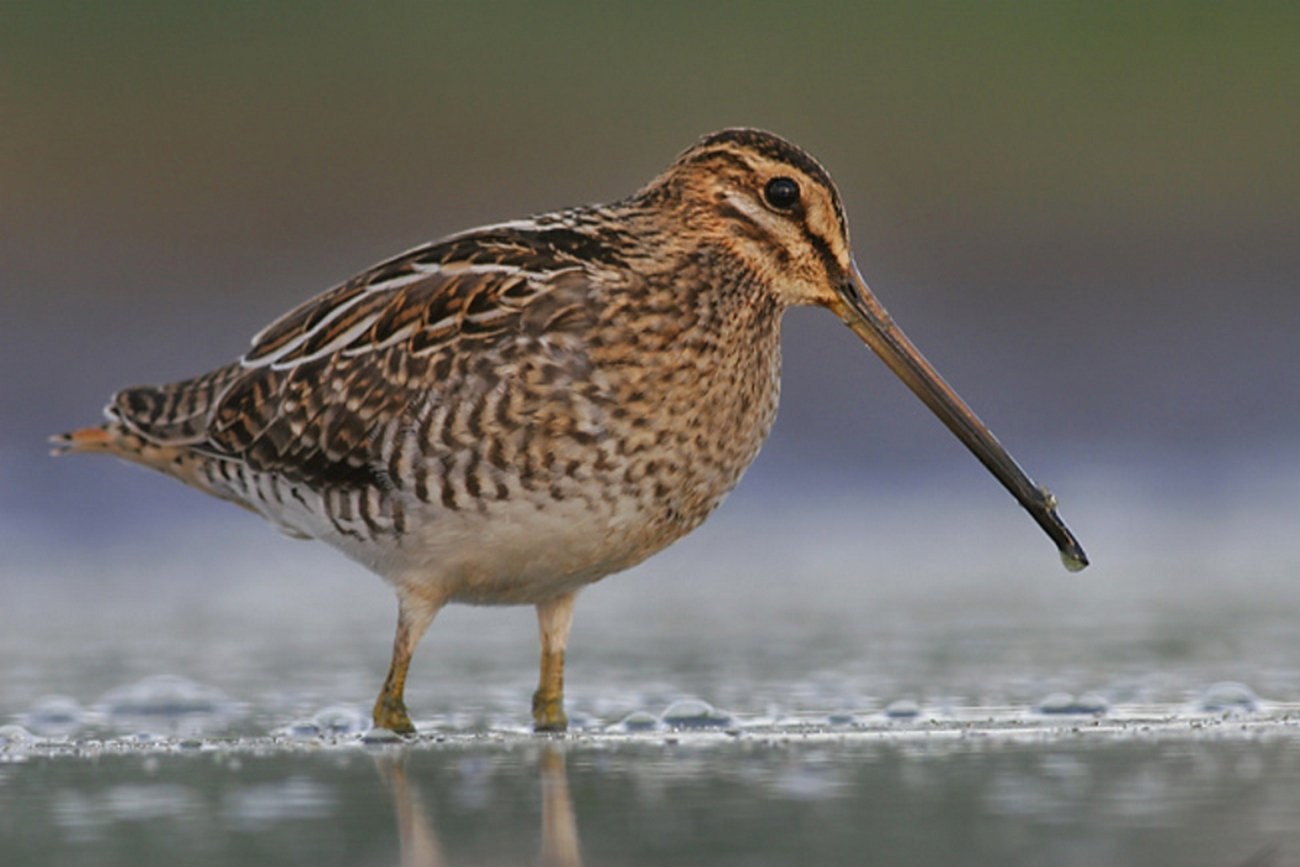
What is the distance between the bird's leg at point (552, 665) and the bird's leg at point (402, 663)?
411 mm

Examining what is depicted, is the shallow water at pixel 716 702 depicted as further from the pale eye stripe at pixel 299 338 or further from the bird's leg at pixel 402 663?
the pale eye stripe at pixel 299 338

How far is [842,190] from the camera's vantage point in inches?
693

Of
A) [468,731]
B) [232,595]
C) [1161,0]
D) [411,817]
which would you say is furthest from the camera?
[1161,0]

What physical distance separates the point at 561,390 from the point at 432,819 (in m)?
1.99

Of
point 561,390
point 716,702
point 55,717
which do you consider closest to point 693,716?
point 716,702

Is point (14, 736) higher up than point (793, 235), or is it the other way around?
point (793, 235)

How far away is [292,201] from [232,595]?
617 centimetres

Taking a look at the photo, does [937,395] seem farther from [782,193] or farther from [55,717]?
[55,717]

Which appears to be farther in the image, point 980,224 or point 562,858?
point 980,224

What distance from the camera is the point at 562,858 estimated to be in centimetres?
587

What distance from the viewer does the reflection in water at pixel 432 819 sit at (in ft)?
19.3

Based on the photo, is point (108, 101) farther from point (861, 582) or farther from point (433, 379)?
point (433, 379)

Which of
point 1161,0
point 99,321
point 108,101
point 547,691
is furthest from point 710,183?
point 1161,0

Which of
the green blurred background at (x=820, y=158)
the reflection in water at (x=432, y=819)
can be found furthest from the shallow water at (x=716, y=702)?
the green blurred background at (x=820, y=158)
